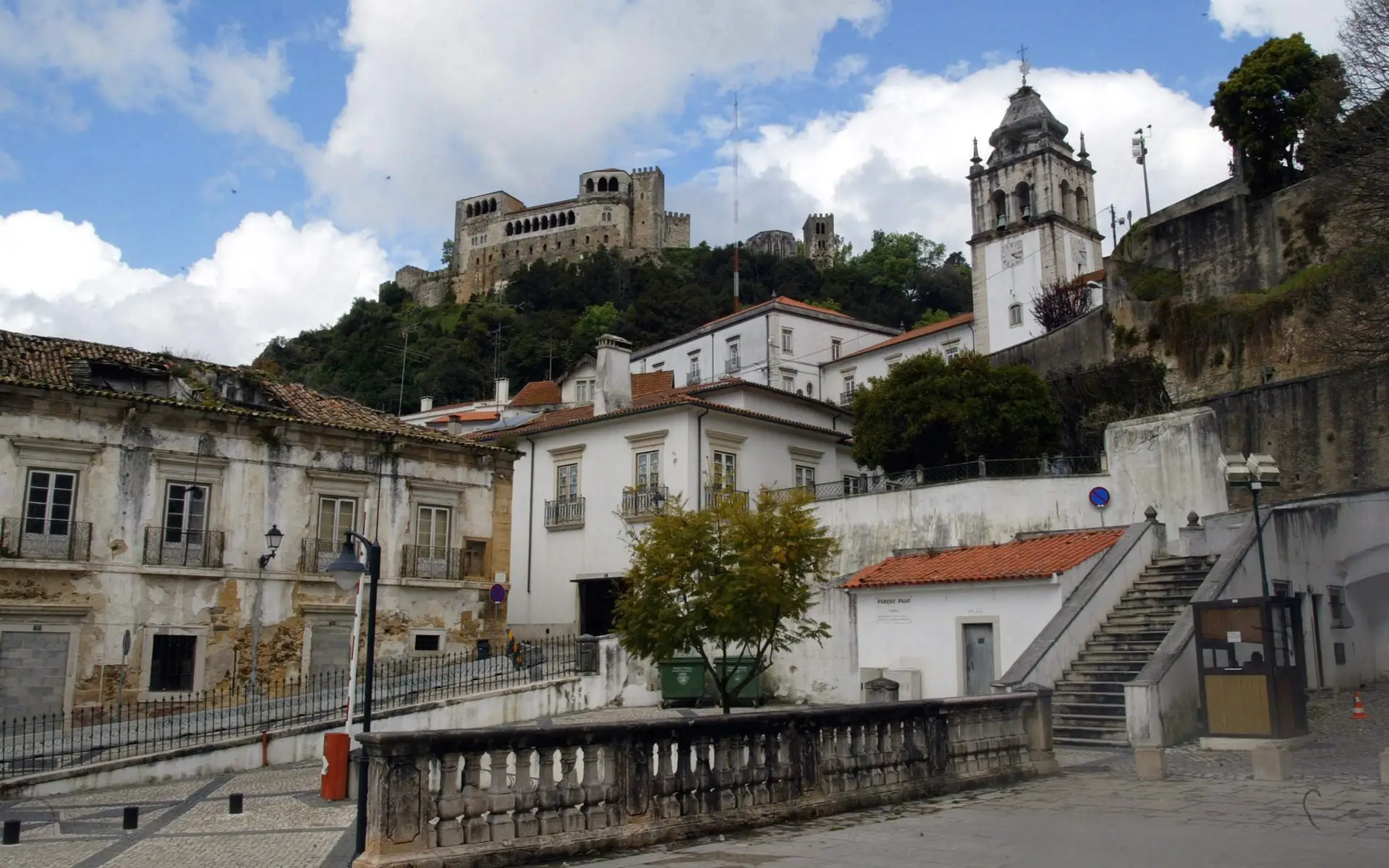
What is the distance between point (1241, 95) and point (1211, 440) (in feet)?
55.1

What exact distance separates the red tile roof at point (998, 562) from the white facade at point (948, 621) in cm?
15

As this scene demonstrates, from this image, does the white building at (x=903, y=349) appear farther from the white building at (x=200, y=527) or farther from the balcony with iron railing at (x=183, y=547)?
the balcony with iron railing at (x=183, y=547)

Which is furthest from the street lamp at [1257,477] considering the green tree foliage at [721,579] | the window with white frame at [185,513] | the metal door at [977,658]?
the window with white frame at [185,513]

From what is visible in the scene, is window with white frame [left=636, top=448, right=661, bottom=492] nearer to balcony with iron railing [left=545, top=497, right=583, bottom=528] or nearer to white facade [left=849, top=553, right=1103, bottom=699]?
balcony with iron railing [left=545, top=497, right=583, bottom=528]

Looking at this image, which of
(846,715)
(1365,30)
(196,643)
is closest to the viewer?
(846,715)

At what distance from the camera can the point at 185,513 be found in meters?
24.8

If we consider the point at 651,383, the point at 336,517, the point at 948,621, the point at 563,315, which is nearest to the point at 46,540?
the point at 336,517

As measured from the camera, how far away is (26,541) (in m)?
22.6

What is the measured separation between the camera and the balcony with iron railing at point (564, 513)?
3409 centimetres

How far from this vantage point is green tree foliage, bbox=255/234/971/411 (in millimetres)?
89625

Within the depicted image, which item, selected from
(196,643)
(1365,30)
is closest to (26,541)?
(196,643)

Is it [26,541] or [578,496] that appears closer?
[26,541]

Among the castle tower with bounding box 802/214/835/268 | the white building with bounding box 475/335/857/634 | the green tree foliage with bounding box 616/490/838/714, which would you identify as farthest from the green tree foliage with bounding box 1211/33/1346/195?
the castle tower with bounding box 802/214/835/268

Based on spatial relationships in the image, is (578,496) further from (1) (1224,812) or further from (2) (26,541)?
(1) (1224,812)
